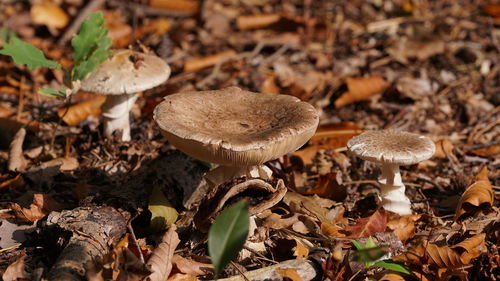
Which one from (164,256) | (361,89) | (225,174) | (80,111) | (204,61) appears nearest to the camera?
(164,256)

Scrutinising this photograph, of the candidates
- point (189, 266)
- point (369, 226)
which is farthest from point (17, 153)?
point (369, 226)

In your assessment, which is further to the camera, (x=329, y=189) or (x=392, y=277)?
(x=329, y=189)

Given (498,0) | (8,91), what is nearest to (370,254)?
(8,91)

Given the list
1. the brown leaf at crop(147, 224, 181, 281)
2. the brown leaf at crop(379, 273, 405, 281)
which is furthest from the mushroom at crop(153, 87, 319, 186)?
the brown leaf at crop(379, 273, 405, 281)

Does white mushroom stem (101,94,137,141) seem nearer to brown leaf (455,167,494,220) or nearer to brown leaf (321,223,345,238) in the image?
brown leaf (321,223,345,238)

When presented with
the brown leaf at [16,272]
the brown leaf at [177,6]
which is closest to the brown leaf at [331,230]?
the brown leaf at [16,272]

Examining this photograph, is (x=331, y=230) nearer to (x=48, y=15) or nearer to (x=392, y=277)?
(x=392, y=277)
